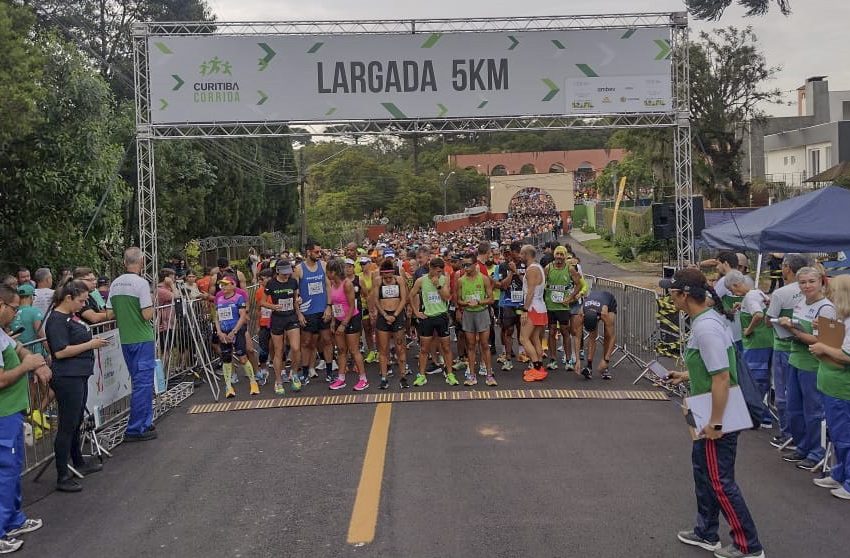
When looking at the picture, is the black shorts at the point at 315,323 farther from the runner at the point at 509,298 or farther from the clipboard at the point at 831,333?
the clipboard at the point at 831,333

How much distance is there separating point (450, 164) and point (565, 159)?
49.5 ft

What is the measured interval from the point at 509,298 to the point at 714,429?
7.55 metres

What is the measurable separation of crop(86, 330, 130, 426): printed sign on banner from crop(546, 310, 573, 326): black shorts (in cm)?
609

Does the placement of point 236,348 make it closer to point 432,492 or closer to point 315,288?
point 315,288

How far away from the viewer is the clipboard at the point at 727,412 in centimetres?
529

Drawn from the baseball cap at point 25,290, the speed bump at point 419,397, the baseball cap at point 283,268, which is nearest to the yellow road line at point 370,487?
the speed bump at point 419,397

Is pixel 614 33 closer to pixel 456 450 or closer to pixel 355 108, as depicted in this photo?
pixel 355 108

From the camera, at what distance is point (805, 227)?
12.7m

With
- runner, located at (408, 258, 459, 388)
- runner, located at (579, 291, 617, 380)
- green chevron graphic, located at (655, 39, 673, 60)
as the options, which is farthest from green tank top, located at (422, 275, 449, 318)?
green chevron graphic, located at (655, 39, 673, 60)

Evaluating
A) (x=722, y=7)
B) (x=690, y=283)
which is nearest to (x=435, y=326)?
(x=690, y=283)

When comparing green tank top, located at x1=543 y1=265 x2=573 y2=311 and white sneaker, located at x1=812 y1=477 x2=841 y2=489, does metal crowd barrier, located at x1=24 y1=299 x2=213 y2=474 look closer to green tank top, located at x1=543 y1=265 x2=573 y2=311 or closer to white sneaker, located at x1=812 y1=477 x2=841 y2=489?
green tank top, located at x1=543 y1=265 x2=573 y2=311

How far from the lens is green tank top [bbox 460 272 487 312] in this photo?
11703 mm

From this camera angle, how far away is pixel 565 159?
10362 centimetres

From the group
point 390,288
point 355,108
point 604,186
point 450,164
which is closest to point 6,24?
point 355,108
